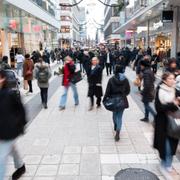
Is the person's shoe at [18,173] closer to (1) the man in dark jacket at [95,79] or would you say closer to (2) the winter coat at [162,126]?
(2) the winter coat at [162,126]

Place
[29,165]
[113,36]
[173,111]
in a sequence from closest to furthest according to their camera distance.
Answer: [173,111], [29,165], [113,36]

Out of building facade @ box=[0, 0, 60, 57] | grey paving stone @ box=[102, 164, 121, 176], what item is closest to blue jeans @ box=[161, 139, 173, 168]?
grey paving stone @ box=[102, 164, 121, 176]

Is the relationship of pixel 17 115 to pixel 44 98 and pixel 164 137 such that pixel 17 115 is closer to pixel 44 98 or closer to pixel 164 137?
pixel 164 137

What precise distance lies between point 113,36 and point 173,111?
7917cm

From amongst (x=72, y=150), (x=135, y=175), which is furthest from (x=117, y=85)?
(x=135, y=175)

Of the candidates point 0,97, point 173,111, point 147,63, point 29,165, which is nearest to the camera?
point 0,97

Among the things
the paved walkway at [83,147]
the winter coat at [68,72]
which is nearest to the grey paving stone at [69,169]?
the paved walkway at [83,147]

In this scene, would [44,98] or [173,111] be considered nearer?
[173,111]

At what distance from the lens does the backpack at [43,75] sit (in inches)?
417

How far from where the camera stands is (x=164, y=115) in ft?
16.2

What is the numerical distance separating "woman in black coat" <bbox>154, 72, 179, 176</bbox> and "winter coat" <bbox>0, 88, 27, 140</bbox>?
2036 mm

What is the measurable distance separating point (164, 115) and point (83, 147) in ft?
7.73

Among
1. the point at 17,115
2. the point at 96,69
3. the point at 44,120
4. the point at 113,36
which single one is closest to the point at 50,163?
the point at 17,115

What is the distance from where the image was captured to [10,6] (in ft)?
80.2
